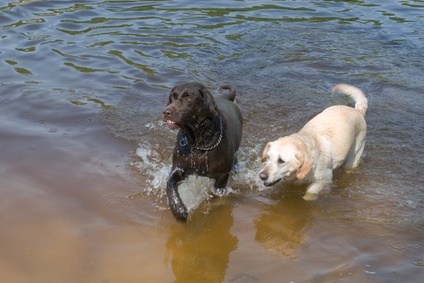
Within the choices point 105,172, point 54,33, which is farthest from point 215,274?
point 54,33

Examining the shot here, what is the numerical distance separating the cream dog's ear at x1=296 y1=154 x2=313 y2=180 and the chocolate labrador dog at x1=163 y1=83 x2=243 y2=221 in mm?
705

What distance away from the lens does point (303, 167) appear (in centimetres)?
612

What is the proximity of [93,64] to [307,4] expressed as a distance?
736cm

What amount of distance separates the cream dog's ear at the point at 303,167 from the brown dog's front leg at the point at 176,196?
1.16 metres

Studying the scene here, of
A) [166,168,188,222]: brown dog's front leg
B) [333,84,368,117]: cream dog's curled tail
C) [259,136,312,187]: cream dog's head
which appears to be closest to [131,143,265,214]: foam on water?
[166,168,188,222]: brown dog's front leg

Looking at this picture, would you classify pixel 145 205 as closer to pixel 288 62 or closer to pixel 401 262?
pixel 401 262

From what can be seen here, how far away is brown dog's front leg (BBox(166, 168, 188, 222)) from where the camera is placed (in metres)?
5.80

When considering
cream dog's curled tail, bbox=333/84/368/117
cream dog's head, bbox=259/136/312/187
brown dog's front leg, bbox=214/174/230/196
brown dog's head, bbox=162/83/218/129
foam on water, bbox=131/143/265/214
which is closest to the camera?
brown dog's head, bbox=162/83/218/129

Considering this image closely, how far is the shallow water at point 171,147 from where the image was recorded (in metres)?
5.19

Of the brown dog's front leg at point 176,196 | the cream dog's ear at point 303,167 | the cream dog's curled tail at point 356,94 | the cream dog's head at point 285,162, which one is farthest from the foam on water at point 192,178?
the cream dog's curled tail at point 356,94

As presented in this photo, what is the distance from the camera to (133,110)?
8891 mm

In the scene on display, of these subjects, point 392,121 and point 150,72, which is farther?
point 150,72

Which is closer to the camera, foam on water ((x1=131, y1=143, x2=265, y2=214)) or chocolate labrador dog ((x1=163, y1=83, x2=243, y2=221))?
chocolate labrador dog ((x1=163, y1=83, x2=243, y2=221))

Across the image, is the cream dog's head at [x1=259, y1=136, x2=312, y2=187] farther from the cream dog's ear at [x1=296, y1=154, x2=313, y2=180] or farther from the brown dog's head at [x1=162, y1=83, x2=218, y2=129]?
the brown dog's head at [x1=162, y1=83, x2=218, y2=129]
